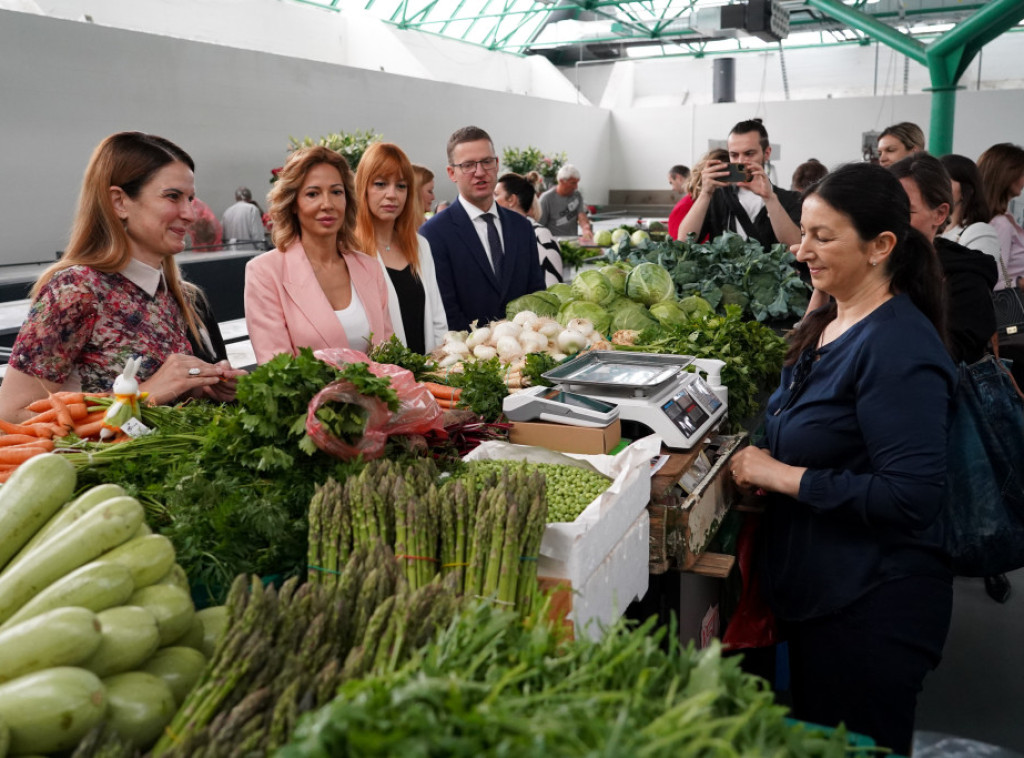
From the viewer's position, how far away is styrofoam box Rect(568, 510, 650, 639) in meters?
1.69

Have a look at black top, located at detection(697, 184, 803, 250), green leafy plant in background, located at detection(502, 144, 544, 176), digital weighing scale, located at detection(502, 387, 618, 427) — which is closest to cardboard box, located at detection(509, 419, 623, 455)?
digital weighing scale, located at detection(502, 387, 618, 427)

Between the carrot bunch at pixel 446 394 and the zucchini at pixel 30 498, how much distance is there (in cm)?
125

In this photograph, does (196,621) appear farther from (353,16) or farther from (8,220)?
(353,16)

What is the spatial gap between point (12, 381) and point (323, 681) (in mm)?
1867

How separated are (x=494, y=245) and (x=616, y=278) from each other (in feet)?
2.29

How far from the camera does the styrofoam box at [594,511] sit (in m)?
1.66

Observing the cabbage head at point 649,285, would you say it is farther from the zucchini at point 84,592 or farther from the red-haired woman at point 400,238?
the zucchini at point 84,592

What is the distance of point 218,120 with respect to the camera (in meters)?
10.8

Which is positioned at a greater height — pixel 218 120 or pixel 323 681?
pixel 218 120

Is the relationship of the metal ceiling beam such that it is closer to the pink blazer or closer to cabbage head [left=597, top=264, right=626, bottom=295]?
cabbage head [left=597, top=264, right=626, bottom=295]

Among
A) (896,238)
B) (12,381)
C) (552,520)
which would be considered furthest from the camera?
(12,381)

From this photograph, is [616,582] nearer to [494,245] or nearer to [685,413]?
[685,413]

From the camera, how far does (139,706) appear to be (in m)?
1.11

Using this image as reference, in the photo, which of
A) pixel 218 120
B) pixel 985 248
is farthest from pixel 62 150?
pixel 985 248
